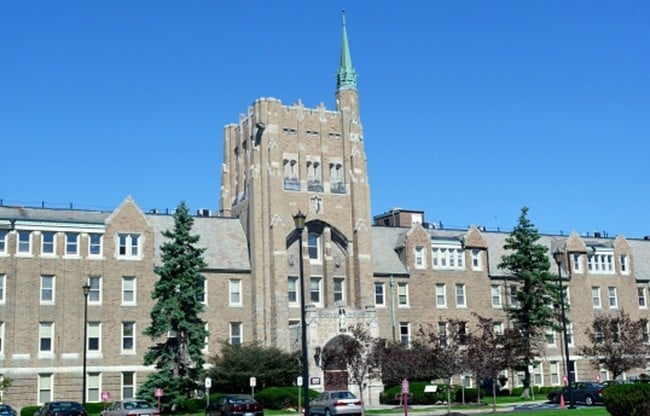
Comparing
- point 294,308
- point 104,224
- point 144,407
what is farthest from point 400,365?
point 104,224

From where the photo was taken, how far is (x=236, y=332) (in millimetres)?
68188

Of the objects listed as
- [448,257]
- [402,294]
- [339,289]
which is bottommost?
[402,294]

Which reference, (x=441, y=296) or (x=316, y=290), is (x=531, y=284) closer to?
(x=441, y=296)

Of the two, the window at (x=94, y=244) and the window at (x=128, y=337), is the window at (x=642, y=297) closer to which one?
the window at (x=128, y=337)

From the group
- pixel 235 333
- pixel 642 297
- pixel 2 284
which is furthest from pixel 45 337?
pixel 642 297

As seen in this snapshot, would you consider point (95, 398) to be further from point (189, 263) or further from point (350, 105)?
point (350, 105)

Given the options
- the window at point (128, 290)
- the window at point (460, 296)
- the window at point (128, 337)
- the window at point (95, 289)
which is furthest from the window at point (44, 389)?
the window at point (460, 296)

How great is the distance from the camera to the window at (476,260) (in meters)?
78.4

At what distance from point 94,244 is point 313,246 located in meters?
16.5

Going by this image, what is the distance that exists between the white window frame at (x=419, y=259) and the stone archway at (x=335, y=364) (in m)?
13.0

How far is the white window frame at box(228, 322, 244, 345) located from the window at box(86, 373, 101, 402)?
10.0 meters

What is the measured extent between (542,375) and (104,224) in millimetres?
38175

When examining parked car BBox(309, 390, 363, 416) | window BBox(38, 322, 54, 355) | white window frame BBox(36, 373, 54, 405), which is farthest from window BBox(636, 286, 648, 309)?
white window frame BBox(36, 373, 54, 405)

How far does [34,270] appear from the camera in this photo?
62312mm
